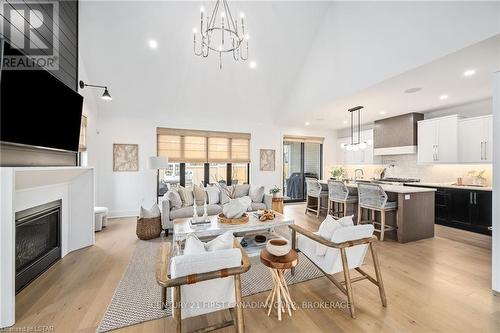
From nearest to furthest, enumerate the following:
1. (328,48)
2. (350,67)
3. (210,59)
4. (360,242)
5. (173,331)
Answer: (173,331)
(360,242)
(350,67)
(328,48)
(210,59)

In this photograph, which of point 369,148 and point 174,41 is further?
point 369,148

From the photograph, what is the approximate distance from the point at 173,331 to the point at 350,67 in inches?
176

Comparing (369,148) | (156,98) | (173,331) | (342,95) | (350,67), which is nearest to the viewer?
(173,331)

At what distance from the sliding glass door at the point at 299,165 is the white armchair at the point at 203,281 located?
226 inches

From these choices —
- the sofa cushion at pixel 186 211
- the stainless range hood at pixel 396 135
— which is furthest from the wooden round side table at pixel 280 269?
the stainless range hood at pixel 396 135

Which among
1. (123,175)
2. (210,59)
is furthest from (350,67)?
(123,175)

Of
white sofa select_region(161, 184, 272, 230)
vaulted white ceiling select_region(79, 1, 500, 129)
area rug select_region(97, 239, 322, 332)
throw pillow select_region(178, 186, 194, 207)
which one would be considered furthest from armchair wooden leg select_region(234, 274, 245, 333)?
vaulted white ceiling select_region(79, 1, 500, 129)

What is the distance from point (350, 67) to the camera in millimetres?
3768

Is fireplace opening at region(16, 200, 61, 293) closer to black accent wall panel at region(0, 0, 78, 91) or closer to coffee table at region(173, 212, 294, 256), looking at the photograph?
coffee table at region(173, 212, 294, 256)

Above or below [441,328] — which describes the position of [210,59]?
above

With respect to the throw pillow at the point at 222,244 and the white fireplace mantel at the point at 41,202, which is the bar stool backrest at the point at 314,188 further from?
the white fireplace mantel at the point at 41,202

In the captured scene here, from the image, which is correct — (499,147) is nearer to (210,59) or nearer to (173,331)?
(173,331)

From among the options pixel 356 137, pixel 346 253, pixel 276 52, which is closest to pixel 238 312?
pixel 346 253

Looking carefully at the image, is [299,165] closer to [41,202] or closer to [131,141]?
[131,141]
